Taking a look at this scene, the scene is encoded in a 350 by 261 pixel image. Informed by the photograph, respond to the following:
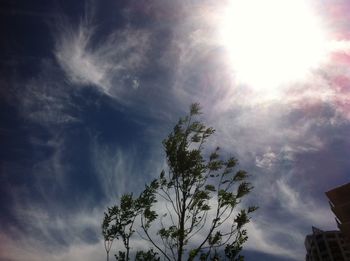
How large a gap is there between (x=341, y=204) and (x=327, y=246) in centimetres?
6723

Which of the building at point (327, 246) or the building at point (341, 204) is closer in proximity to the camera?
the building at point (341, 204)

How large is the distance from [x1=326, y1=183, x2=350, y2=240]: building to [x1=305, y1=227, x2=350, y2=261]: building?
2416 inches

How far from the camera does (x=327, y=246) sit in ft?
266

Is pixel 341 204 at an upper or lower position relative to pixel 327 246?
lower

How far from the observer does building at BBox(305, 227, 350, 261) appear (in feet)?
256

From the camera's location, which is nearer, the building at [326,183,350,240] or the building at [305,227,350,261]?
the building at [326,183,350,240]

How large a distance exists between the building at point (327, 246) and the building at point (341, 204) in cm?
6136

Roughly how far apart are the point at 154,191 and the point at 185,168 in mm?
2045

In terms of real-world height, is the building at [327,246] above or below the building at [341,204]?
above

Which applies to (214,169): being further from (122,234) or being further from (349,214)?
(349,214)

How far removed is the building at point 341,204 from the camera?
27.5m

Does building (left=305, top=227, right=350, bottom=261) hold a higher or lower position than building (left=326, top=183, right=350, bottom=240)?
higher

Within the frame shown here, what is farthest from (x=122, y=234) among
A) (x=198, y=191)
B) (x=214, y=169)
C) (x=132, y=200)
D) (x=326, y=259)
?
(x=326, y=259)

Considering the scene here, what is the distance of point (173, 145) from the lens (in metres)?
13.1
